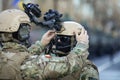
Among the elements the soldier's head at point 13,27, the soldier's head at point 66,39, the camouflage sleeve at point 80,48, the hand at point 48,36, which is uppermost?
the soldier's head at point 66,39

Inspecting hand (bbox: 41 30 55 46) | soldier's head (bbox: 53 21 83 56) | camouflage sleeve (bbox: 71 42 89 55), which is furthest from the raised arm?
camouflage sleeve (bbox: 71 42 89 55)

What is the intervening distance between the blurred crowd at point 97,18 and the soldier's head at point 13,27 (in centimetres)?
2277

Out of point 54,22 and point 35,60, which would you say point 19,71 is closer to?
point 35,60

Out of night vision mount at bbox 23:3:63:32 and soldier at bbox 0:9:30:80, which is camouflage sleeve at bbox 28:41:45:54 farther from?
soldier at bbox 0:9:30:80

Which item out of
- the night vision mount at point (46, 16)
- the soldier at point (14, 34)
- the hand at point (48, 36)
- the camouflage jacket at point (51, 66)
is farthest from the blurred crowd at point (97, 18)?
the camouflage jacket at point (51, 66)

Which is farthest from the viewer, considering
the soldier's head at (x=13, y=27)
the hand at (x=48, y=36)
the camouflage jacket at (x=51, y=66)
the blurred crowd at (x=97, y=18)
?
the blurred crowd at (x=97, y=18)

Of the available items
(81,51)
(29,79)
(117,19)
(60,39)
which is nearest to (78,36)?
(81,51)

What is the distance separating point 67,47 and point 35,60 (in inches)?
41.7

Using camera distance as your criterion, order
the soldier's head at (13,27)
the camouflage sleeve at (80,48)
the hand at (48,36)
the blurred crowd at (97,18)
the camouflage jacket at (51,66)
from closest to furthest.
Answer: the camouflage jacket at (51,66) < the camouflage sleeve at (80,48) < the soldier's head at (13,27) < the hand at (48,36) < the blurred crowd at (97,18)

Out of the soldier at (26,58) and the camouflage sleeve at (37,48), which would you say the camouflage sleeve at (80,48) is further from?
the camouflage sleeve at (37,48)

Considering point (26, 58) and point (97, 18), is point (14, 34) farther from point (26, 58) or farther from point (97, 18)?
point (97, 18)

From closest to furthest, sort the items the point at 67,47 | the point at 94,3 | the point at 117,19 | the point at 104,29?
the point at 67,47, the point at 94,3, the point at 104,29, the point at 117,19

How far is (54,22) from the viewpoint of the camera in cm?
498

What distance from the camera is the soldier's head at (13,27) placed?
4906 mm
